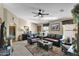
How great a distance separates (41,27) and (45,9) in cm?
42

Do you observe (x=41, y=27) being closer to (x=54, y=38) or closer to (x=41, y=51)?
(x=54, y=38)

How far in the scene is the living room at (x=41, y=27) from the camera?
245cm

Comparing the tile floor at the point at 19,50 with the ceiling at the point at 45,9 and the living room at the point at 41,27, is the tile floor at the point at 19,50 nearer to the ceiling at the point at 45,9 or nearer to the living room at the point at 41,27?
the living room at the point at 41,27

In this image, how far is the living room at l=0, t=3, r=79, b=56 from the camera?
8.04 ft

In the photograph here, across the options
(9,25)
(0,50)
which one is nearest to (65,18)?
(9,25)

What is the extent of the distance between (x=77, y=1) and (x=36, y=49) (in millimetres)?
1381

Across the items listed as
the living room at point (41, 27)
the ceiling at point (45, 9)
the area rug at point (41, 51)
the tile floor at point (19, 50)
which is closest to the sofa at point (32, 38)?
the living room at point (41, 27)

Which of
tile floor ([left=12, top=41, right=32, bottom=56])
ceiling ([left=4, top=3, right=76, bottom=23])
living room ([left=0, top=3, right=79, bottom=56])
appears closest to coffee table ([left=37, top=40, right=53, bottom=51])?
living room ([left=0, top=3, right=79, bottom=56])

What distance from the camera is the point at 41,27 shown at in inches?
102

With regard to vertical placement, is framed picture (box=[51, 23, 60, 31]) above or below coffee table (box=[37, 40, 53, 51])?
above

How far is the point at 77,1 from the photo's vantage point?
8.05ft

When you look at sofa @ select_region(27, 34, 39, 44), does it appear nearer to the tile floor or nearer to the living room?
the living room

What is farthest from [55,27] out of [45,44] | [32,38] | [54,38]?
[32,38]

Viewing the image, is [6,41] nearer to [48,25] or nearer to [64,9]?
[48,25]
